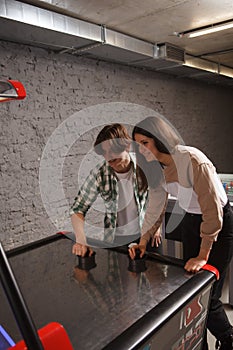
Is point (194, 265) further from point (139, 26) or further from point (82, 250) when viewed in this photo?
point (139, 26)

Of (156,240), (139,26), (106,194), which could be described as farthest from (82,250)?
(139,26)

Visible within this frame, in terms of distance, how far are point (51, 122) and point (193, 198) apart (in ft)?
6.37

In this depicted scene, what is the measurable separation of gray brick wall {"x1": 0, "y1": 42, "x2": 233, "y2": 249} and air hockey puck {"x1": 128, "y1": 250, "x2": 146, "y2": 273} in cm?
175

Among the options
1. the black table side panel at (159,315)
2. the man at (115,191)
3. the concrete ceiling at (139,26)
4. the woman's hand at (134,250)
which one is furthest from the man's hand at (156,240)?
the concrete ceiling at (139,26)

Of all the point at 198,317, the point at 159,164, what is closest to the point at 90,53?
the point at 159,164

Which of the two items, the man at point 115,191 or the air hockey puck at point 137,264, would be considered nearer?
the air hockey puck at point 137,264

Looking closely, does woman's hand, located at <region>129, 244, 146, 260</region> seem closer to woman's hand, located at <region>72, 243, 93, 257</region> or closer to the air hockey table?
the air hockey table

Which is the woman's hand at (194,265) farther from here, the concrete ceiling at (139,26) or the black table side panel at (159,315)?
the concrete ceiling at (139,26)

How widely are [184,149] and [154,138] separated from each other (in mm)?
148

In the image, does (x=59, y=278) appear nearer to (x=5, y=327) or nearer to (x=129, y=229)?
(x=5, y=327)

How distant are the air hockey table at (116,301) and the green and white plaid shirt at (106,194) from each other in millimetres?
322

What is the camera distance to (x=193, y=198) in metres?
1.66

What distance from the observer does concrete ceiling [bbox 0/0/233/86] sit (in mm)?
2416

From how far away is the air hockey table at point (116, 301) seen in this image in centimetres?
90
